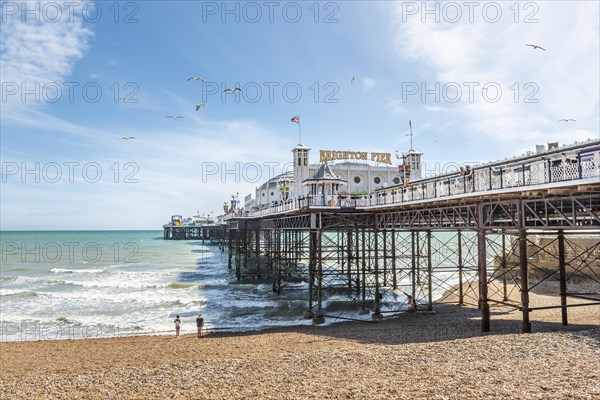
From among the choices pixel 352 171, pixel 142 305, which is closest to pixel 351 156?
pixel 352 171

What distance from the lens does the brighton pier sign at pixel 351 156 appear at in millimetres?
39312

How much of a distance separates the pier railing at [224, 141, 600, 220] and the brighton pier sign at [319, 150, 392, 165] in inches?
628

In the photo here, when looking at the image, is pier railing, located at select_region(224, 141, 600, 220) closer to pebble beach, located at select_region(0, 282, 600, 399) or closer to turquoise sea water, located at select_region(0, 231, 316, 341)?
pebble beach, located at select_region(0, 282, 600, 399)

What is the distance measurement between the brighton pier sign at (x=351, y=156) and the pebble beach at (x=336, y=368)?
2354cm

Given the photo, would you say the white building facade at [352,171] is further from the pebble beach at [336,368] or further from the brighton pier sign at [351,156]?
the pebble beach at [336,368]

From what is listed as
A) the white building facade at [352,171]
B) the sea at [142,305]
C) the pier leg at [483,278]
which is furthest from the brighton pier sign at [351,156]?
the pier leg at [483,278]

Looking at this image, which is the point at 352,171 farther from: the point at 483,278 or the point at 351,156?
the point at 483,278

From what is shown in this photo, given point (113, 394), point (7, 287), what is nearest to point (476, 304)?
point (113, 394)

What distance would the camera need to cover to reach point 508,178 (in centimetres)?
1372

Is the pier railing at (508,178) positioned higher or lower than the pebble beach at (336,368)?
higher

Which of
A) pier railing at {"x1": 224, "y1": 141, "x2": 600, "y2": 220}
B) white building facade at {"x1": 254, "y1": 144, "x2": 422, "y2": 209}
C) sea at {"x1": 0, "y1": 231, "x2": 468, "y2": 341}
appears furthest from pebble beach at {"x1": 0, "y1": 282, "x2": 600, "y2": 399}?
white building facade at {"x1": 254, "y1": 144, "x2": 422, "y2": 209}

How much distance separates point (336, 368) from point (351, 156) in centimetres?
3065

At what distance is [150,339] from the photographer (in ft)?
64.3

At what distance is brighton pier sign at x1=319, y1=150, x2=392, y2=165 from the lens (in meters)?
39.3
